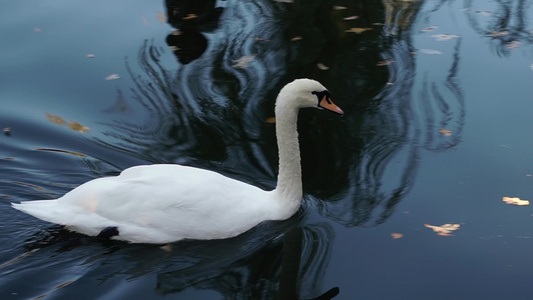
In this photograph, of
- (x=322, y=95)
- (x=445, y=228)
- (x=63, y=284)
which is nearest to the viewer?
(x=63, y=284)

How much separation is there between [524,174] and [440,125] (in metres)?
1.38

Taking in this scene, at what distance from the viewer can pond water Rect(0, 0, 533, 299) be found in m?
5.73

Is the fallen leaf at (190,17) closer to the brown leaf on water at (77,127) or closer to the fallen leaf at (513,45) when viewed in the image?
the brown leaf on water at (77,127)

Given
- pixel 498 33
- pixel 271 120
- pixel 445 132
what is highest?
pixel 498 33

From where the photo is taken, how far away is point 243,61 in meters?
10.1

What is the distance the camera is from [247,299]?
545 centimetres

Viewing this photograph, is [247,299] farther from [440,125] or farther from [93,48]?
[93,48]

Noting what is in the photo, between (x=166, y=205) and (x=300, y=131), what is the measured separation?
8.55 ft

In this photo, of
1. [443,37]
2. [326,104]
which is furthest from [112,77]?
[443,37]

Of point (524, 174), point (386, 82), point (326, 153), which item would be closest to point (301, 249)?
point (326, 153)

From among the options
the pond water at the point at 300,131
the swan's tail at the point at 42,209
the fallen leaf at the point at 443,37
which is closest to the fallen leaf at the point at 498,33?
the pond water at the point at 300,131

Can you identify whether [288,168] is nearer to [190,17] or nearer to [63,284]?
[63,284]

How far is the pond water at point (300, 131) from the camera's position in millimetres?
5730

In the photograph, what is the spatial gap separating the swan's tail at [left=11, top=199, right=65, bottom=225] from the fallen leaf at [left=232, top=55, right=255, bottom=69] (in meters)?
4.22
